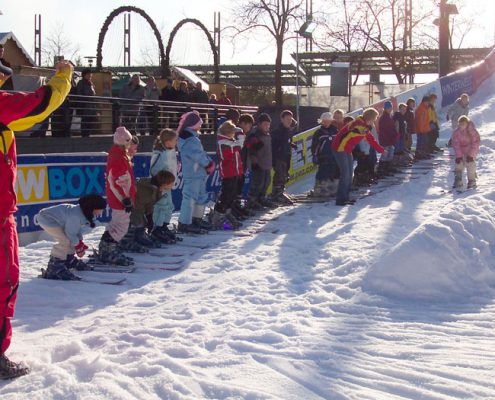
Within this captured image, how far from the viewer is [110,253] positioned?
7656 mm

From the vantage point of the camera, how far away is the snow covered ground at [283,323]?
4.10 m

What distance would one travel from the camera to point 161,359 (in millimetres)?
4488

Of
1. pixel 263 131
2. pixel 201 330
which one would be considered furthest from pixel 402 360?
pixel 263 131

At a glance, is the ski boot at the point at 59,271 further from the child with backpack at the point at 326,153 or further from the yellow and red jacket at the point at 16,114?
the child with backpack at the point at 326,153

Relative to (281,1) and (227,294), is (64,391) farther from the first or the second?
(281,1)

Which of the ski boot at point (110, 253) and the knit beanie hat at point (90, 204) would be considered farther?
the ski boot at point (110, 253)

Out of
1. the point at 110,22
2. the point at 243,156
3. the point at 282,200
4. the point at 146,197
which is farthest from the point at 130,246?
the point at 110,22

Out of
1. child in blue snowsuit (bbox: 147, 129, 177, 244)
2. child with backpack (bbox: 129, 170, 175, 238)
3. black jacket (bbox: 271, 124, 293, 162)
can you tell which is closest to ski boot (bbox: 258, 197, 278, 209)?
black jacket (bbox: 271, 124, 293, 162)

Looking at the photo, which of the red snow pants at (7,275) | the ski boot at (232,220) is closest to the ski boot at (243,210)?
the ski boot at (232,220)

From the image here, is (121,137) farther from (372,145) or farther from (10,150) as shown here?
(372,145)

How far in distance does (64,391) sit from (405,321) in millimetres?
2742

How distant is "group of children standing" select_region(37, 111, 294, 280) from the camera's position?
6.78m

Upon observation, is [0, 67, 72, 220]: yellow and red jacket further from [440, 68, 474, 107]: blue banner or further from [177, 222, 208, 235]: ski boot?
[440, 68, 474, 107]: blue banner

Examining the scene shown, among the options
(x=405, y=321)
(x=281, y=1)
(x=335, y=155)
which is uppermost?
(x=281, y=1)
